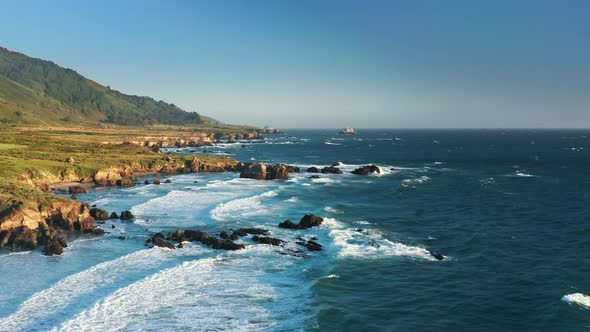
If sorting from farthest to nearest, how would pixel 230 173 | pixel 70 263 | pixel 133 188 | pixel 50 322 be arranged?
1. pixel 230 173
2. pixel 133 188
3. pixel 70 263
4. pixel 50 322

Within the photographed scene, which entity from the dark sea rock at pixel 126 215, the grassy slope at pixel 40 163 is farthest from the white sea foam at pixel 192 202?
the grassy slope at pixel 40 163

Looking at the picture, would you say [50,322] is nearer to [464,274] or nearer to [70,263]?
[70,263]

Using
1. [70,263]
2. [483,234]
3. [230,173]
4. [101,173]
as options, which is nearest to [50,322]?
[70,263]

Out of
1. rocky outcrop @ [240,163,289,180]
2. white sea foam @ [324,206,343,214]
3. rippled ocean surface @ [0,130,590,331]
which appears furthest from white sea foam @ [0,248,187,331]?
rocky outcrop @ [240,163,289,180]

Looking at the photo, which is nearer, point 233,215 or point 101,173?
point 233,215

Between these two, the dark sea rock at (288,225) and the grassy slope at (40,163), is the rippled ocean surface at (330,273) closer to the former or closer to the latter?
the dark sea rock at (288,225)

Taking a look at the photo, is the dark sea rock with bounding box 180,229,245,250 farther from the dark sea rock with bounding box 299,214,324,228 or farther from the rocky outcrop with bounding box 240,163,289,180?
the rocky outcrop with bounding box 240,163,289,180
